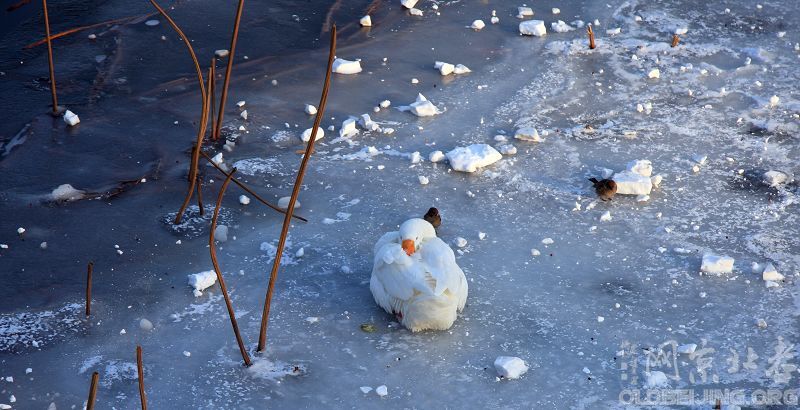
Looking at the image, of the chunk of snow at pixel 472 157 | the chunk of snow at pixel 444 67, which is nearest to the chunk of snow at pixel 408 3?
the chunk of snow at pixel 444 67

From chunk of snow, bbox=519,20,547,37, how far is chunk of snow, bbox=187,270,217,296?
3.96 meters

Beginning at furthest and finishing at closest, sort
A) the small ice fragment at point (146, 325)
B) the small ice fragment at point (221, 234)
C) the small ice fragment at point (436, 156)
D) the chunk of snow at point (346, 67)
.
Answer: the chunk of snow at point (346, 67), the small ice fragment at point (436, 156), the small ice fragment at point (221, 234), the small ice fragment at point (146, 325)

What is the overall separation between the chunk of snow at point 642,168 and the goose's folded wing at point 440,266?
1841mm

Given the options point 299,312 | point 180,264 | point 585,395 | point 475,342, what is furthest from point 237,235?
point 585,395

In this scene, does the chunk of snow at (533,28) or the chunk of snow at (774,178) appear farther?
the chunk of snow at (533,28)

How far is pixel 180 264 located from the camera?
5.15 m

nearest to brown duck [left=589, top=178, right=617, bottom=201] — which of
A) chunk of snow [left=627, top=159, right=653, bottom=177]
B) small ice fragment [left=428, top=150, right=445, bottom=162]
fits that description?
chunk of snow [left=627, top=159, right=653, bottom=177]

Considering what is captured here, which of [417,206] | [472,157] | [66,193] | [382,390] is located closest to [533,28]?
[472,157]

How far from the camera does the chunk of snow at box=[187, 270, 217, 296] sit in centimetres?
489

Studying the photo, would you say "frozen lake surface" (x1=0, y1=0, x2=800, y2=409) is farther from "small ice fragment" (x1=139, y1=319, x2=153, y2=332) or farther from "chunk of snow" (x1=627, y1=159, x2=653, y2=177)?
"chunk of snow" (x1=627, y1=159, x2=653, y2=177)

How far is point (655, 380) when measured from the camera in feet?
14.1

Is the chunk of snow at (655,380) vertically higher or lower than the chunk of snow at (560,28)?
higher

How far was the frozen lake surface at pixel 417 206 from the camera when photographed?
4.41 metres

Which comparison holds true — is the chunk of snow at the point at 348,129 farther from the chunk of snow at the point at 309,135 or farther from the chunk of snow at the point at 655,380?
the chunk of snow at the point at 655,380
